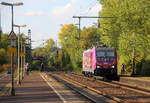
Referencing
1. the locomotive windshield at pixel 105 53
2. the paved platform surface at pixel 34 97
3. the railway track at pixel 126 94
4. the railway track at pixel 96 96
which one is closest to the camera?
the railway track at pixel 96 96

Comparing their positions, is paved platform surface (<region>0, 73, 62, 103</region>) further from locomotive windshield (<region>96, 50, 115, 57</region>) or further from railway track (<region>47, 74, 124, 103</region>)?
locomotive windshield (<region>96, 50, 115, 57</region>)

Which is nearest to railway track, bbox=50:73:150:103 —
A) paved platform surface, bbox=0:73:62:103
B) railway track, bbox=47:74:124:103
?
railway track, bbox=47:74:124:103

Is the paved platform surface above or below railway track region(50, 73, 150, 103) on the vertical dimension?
below

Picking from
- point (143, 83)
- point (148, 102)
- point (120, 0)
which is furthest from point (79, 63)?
point (148, 102)

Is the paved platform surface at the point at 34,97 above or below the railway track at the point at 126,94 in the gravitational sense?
below

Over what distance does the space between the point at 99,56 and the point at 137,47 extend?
10099mm

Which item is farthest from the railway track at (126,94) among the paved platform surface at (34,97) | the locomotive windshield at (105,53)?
the locomotive windshield at (105,53)

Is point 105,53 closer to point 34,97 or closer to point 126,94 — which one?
point 126,94

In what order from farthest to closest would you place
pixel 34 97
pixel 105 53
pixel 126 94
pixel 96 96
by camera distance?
1. pixel 105 53
2. pixel 126 94
3. pixel 96 96
4. pixel 34 97

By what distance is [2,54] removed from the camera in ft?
388

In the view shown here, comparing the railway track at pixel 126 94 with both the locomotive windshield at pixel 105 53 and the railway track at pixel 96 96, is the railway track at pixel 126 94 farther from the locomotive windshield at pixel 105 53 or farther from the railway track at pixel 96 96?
the locomotive windshield at pixel 105 53

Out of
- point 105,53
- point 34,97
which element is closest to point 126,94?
point 34,97

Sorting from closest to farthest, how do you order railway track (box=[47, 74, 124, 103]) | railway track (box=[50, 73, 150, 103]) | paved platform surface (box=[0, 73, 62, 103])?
railway track (box=[47, 74, 124, 103])
railway track (box=[50, 73, 150, 103])
paved platform surface (box=[0, 73, 62, 103])

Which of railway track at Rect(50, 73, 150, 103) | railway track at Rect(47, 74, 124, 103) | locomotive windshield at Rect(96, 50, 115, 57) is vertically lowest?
railway track at Rect(47, 74, 124, 103)
